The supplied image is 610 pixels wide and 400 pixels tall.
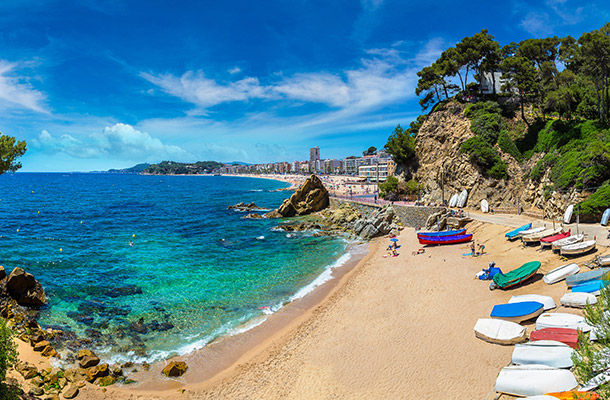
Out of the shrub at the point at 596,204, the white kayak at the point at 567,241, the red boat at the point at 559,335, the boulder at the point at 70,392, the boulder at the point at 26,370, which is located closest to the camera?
the red boat at the point at 559,335

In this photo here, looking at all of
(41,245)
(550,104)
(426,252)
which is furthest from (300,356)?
(550,104)

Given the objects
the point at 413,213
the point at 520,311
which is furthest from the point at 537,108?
the point at 520,311

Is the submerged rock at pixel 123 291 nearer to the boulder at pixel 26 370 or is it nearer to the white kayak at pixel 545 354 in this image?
the boulder at pixel 26 370

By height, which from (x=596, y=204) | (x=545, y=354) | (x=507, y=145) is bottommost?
(x=545, y=354)

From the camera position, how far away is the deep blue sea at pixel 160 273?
18.0m

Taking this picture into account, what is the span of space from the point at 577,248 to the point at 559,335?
12320 mm

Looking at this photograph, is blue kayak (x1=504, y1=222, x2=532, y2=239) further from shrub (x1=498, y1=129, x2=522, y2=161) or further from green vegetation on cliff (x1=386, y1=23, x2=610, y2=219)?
shrub (x1=498, y1=129, x2=522, y2=161)

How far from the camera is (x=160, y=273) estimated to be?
27578 millimetres

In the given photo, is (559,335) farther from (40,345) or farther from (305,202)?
(305,202)

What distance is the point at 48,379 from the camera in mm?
12156

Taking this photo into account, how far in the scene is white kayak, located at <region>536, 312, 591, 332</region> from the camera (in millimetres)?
12219

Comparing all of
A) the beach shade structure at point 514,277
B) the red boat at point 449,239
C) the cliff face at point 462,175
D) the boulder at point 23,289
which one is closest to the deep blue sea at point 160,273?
the boulder at point 23,289

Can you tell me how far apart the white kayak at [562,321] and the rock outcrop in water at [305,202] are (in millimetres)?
45846

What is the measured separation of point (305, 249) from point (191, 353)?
20270 millimetres
